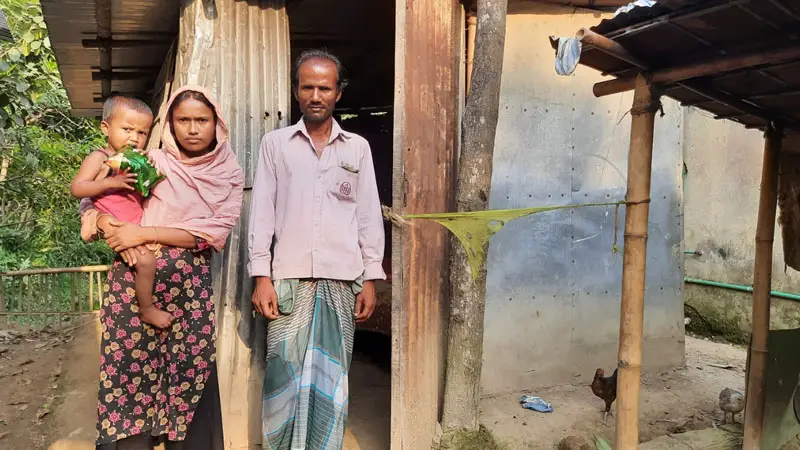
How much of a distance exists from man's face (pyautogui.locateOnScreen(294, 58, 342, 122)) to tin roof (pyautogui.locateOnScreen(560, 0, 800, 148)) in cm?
115

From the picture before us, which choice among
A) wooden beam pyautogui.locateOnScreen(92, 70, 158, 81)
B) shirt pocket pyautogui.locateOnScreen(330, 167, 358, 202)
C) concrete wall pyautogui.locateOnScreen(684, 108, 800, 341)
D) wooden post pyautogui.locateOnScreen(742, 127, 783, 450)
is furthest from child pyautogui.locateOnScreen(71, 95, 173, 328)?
Answer: concrete wall pyautogui.locateOnScreen(684, 108, 800, 341)

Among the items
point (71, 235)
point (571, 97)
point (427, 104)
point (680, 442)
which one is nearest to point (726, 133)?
point (571, 97)

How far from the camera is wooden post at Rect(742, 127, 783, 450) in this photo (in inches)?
124

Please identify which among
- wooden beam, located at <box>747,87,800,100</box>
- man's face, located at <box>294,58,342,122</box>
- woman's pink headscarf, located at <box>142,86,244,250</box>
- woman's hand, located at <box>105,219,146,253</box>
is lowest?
woman's hand, located at <box>105,219,146,253</box>

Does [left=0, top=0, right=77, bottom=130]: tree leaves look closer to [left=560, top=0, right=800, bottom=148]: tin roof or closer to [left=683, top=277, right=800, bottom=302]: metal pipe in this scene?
[left=560, top=0, right=800, bottom=148]: tin roof

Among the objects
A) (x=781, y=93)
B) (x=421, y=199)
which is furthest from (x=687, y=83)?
(x=421, y=199)

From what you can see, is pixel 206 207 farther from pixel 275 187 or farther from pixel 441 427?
pixel 441 427

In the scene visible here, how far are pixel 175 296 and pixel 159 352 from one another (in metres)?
0.25

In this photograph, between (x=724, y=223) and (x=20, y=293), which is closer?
(x=20, y=293)

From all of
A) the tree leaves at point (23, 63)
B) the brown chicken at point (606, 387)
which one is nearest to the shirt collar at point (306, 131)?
the brown chicken at point (606, 387)

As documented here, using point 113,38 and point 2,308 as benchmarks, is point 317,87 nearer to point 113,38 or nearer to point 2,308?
point 113,38

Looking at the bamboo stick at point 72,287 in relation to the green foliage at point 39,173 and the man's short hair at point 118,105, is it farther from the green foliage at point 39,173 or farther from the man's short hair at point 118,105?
the man's short hair at point 118,105

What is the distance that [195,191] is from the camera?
2383mm

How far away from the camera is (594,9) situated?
167 inches
